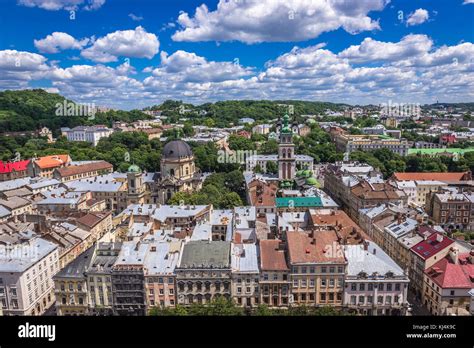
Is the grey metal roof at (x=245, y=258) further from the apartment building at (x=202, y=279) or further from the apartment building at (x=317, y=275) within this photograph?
the apartment building at (x=317, y=275)

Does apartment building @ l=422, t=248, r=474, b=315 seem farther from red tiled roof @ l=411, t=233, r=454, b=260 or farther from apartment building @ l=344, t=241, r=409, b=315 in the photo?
apartment building @ l=344, t=241, r=409, b=315

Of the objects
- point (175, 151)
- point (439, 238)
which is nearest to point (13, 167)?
point (175, 151)

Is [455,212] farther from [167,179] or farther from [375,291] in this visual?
[167,179]

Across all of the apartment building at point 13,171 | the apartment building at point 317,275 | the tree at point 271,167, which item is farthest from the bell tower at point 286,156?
the apartment building at point 13,171

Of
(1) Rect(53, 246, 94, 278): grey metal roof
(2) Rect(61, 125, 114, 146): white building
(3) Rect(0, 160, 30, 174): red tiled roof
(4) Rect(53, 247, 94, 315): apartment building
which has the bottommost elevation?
(4) Rect(53, 247, 94, 315): apartment building

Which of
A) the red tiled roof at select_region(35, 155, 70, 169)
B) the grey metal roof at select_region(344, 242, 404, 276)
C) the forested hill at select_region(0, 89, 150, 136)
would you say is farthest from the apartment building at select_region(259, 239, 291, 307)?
the red tiled roof at select_region(35, 155, 70, 169)

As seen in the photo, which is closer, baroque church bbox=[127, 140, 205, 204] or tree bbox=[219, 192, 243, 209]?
tree bbox=[219, 192, 243, 209]
